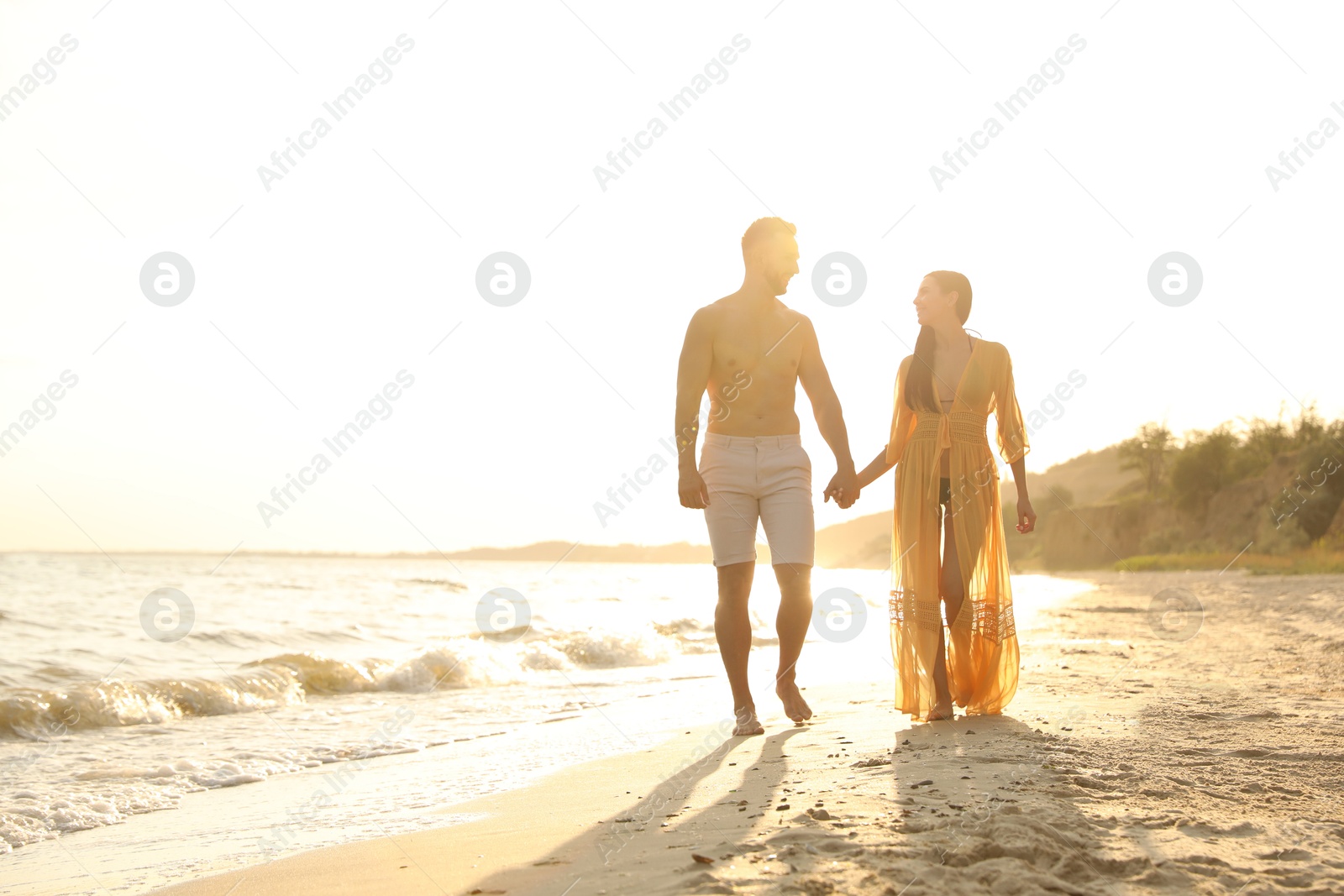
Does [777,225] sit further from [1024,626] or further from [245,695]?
[1024,626]

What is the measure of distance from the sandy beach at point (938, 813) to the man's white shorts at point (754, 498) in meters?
0.85

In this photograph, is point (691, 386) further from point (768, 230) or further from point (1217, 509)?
point (1217, 509)

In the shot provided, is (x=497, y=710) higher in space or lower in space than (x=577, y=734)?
lower

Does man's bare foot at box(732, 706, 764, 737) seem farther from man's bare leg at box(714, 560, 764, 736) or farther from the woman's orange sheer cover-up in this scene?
the woman's orange sheer cover-up

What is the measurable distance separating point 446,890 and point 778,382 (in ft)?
9.24

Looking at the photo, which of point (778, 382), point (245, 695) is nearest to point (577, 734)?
point (778, 382)

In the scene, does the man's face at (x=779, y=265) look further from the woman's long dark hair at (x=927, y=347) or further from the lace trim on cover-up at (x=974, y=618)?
the lace trim on cover-up at (x=974, y=618)

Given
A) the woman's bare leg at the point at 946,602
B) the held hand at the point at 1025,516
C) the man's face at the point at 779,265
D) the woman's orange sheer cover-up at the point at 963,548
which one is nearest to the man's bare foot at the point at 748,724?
the woman's orange sheer cover-up at the point at 963,548

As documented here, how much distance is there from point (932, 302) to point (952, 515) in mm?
1008

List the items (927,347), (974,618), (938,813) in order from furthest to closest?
1. (927,347)
2. (974,618)
3. (938,813)

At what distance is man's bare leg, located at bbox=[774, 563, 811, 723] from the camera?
4422 mm

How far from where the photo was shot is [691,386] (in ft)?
14.9

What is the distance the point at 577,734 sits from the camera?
5.68 meters

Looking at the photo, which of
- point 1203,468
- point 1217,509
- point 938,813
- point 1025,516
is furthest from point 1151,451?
point 938,813
